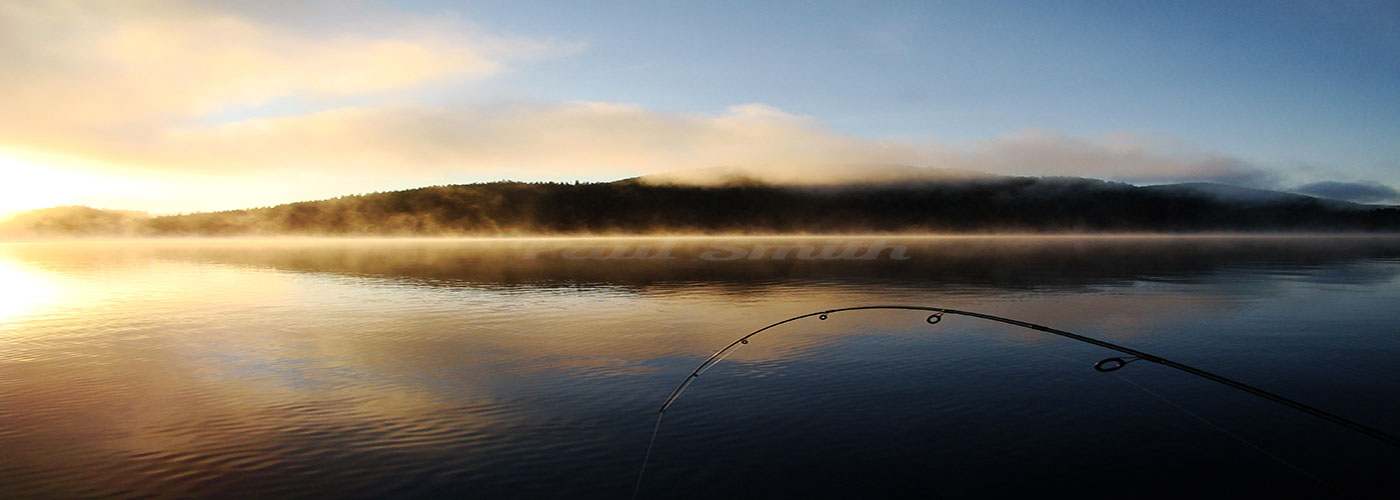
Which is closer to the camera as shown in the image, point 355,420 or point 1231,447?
point 1231,447

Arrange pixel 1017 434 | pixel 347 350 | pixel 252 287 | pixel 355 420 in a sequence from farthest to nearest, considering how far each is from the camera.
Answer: pixel 252 287 → pixel 347 350 → pixel 355 420 → pixel 1017 434

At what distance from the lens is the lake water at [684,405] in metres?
11.2

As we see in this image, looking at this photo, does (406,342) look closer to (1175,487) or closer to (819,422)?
(819,422)

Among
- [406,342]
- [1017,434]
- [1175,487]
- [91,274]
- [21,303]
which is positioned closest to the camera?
[1175,487]

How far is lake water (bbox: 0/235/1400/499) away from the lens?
11.2m

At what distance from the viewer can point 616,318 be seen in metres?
31.1

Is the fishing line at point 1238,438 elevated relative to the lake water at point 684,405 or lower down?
lower down

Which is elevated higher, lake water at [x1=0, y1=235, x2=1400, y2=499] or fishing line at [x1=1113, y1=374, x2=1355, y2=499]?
lake water at [x1=0, y1=235, x2=1400, y2=499]

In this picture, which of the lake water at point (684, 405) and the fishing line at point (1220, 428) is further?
the lake water at point (684, 405)

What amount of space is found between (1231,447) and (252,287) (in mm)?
55859

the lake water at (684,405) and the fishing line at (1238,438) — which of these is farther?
the lake water at (684,405)

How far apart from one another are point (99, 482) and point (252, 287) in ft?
151

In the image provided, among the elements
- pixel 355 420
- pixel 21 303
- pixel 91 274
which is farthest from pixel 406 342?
pixel 91 274

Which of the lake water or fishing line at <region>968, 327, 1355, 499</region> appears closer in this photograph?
fishing line at <region>968, 327, 1355, 499</region>
